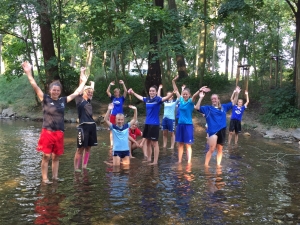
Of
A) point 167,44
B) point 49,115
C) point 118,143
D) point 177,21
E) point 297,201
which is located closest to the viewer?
point 297,201

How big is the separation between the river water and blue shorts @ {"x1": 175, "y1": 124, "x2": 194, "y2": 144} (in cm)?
61

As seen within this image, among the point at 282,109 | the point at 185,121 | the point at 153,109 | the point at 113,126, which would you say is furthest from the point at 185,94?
the point at 282,109

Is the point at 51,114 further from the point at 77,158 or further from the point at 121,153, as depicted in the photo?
the point at 121,153

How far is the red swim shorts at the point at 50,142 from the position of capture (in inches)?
240

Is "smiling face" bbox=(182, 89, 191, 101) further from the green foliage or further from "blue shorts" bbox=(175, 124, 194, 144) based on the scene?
the green foliage

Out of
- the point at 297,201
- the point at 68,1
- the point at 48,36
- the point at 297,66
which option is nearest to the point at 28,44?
the point at 48,36

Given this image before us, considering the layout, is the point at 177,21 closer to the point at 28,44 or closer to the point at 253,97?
the point at 253,97

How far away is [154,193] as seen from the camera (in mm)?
5887

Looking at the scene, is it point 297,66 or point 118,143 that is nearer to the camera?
point 118,143

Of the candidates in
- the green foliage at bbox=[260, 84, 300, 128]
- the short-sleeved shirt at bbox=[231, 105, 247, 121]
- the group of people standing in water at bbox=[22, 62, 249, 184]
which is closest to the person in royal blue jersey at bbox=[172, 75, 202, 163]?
the group of people standing in water at bbox=[22, 62, 249, 184]

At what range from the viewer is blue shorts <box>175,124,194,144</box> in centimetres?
827

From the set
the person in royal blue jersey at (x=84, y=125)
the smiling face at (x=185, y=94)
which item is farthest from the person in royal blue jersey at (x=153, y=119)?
the person in royal blue jersey at (x=84, y=125)

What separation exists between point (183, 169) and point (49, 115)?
3.31 m

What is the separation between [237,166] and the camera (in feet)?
27.3
